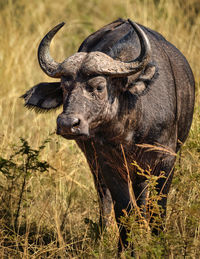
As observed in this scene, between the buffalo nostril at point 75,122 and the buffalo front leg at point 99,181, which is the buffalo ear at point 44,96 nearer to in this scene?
A: the buffalo front leg at point 99,181

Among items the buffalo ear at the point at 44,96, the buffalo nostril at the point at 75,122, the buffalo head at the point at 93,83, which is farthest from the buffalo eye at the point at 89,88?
the buffalo ear at the point at 44,96

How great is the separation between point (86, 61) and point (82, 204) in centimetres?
176

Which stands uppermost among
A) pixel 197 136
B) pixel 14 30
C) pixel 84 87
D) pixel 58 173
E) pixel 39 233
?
pixel 14 30

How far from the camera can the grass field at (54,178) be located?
3.80 meters

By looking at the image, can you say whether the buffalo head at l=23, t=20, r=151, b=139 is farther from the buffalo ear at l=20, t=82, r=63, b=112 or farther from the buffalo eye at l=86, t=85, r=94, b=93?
the buffalo ear at l=20, t=82, r=63, b=112

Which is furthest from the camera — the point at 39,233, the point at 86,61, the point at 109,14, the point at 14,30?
the point at 109,14

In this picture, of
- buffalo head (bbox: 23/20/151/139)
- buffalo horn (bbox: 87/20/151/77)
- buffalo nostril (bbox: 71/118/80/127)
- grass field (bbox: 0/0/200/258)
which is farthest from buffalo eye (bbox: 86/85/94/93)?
grass field (bbox: 0/0/200/258)

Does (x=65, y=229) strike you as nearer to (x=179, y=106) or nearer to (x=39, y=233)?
(x=39, y=233)

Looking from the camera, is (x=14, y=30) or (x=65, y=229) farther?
(x=14, y=30)

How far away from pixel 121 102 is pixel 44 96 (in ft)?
2.09

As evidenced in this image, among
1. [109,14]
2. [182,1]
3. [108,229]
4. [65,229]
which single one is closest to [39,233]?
[65,229]

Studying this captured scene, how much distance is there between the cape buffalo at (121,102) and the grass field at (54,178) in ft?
0.79

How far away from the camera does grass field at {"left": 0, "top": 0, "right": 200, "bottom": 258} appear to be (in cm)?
380

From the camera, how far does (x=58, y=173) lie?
518 cm
